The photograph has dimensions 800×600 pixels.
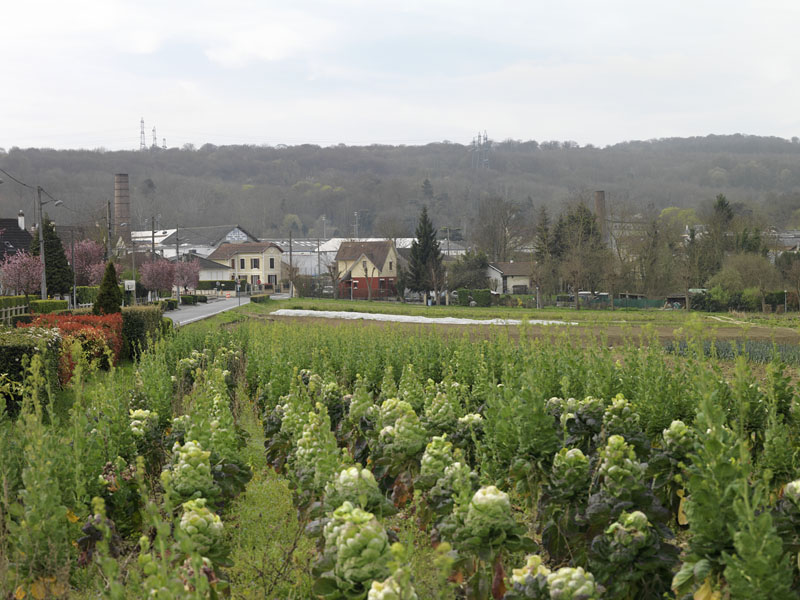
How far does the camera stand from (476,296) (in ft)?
186

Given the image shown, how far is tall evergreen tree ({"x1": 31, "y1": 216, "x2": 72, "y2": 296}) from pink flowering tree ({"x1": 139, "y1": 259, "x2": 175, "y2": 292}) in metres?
9.47

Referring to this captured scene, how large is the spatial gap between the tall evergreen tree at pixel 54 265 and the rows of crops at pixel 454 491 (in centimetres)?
3624

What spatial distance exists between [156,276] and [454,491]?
167 feet

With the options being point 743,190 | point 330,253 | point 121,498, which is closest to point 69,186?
point 330,253

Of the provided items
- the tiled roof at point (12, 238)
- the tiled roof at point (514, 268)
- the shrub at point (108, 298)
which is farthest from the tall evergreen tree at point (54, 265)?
the tiled roof at point (514, 268)

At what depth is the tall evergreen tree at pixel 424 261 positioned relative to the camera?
189 ft

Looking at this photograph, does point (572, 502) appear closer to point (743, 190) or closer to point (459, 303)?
point (459, 303)

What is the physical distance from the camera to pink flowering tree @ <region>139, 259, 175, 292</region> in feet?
170

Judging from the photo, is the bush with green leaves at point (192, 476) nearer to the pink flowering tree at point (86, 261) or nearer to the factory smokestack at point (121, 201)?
the pink flowering tree at point (86, 261)

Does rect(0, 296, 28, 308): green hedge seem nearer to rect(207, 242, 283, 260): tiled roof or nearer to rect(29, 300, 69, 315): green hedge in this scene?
rect(29, 300, 69, 315): green hedge

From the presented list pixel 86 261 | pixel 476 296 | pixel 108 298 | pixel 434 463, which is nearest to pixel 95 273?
pixel 86 261

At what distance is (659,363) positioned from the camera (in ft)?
23.8

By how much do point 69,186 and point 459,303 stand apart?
7707 cm

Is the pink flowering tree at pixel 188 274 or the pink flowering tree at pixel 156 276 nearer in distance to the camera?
the pink flowering tree at pixel 156 276
